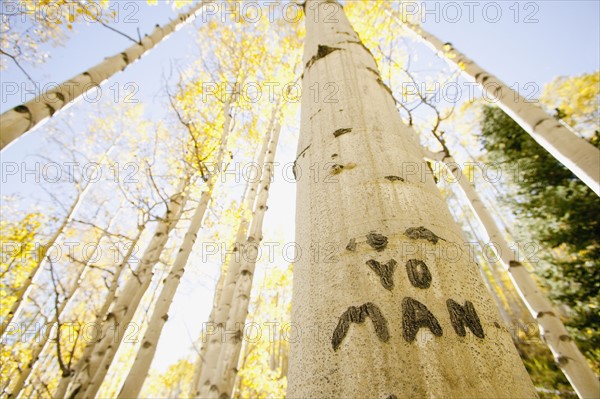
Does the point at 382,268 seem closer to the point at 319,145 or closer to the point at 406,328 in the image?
the point at 406,328

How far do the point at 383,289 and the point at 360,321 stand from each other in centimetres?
7

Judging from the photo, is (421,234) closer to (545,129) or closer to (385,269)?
(385,269)

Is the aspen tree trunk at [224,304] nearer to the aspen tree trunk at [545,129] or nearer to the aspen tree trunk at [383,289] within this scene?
the aspen tree trunk at [383,289]

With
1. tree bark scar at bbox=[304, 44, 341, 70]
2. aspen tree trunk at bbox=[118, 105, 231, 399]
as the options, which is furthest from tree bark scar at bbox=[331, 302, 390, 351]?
aspen tree trunk at bbox=[118, 105, 231, 399]

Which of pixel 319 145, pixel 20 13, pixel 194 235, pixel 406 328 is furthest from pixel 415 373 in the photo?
pixel 20 13

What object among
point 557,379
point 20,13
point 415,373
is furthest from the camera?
point 557,379

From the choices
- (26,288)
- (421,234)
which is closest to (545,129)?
(421,234)

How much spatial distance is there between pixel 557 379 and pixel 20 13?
10745mm

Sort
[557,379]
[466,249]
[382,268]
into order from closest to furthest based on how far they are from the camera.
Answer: [382,268], [466,249], [557,379]

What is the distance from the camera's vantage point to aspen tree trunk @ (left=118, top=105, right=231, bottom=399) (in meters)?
2.39

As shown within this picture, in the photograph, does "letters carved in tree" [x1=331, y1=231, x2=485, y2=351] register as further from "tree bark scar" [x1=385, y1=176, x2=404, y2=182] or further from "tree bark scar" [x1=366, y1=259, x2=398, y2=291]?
"tree bark scar" [x1=385, y1=176, x2=404, y2=182]

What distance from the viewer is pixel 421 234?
20.6 inches

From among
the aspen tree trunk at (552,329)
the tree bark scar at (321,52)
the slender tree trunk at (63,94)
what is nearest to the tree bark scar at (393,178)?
the tree bark scar at (321,52)

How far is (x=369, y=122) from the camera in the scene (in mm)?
786
